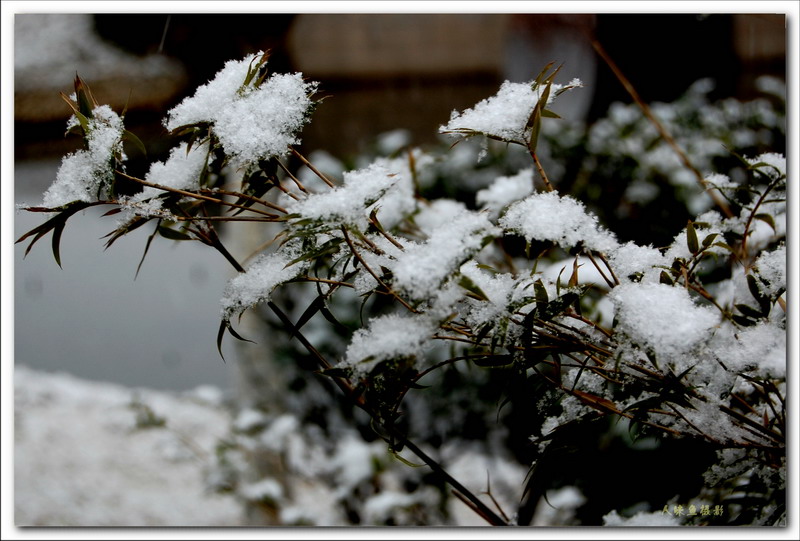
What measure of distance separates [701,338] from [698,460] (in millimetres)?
277

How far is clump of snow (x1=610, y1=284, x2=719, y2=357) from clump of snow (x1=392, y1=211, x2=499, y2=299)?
5.7 inches

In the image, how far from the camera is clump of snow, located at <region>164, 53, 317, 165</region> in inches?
21.5

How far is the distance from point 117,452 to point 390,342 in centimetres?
166

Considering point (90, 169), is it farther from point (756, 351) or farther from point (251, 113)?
point (756, 351)

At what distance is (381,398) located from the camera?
569mm

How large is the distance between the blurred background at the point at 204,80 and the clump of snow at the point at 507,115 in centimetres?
69

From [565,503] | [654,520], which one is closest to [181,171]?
[654,520]

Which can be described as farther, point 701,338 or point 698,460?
point 698,460

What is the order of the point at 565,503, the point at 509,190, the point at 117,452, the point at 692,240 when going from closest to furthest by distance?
the point at 692,240, the point at 509,190, the point at 565,503, the point at 117,452

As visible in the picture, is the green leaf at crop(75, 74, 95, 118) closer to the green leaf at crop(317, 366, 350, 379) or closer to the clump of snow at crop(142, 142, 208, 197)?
the clump of snow at crop(142, 142, 208, 197)

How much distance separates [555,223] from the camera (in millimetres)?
547

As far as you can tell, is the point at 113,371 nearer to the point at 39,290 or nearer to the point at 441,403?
the point at 39,290

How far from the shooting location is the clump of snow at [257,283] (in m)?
0.57

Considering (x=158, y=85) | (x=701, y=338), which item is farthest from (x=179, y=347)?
(x=701, y=338)
